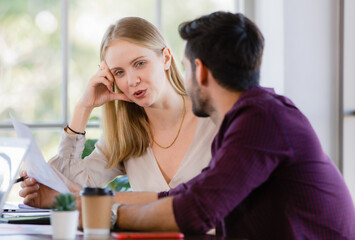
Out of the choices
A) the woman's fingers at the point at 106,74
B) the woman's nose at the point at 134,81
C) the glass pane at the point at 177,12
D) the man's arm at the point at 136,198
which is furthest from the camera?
the glass pane at the point at 177,12

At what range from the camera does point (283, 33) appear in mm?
3754

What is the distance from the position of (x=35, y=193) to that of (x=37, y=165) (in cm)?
38

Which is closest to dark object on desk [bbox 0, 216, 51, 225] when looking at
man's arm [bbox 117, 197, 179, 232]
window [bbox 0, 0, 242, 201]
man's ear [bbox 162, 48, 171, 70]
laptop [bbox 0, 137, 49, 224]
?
laptop [bbox 0, 137, 49, 224]

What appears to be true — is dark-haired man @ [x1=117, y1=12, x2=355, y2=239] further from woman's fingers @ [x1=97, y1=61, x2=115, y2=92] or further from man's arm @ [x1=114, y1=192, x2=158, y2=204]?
woman's fingers @ [x1=97, y1=61, x2=115, y2=92]

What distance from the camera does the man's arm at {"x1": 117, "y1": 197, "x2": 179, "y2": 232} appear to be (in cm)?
143

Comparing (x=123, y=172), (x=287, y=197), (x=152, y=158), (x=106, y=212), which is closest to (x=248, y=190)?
(x=287, y=197)

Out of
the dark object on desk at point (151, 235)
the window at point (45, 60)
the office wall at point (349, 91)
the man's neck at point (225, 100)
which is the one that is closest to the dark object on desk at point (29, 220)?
the dark object on desk at point (151, 235)

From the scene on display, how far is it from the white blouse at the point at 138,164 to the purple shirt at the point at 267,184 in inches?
26.8

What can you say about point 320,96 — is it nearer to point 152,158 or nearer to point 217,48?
point 152,158

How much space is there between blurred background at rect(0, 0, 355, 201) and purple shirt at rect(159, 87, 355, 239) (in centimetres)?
223

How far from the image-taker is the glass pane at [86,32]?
3.75 m

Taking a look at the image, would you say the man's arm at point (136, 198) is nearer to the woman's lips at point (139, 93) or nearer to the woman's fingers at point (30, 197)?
the woman's fingers at point (30, 197)

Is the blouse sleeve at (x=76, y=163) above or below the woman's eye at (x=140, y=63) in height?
below

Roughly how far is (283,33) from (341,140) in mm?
845
